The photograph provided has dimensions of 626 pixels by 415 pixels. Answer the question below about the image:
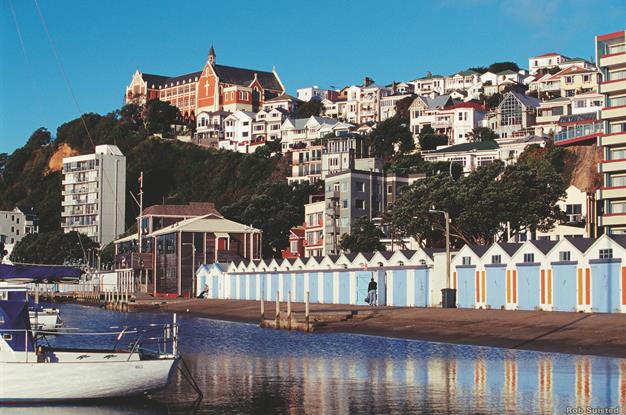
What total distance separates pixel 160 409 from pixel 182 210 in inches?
4851

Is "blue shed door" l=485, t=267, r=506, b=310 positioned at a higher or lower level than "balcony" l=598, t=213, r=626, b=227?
lower

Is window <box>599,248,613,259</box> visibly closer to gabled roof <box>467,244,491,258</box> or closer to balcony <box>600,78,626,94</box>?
gabled roof <box>467,244,491,258</box>

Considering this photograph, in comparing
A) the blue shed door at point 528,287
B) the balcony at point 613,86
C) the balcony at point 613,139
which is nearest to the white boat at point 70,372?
the blue shed door at point 528,287

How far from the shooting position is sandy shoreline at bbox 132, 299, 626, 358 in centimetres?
4147

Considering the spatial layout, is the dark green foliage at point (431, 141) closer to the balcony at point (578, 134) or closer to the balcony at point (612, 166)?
the balcony at point (578, 134)

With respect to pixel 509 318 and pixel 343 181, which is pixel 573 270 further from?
pixel 343 181

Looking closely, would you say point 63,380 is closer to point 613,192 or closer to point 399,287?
point 399,287

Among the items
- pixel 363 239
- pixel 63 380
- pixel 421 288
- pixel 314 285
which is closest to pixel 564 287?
pixel 421 288

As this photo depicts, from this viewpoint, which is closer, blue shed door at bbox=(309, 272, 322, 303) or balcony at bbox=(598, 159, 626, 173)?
blue shed door at bbox=(309, 272, 322, 303)

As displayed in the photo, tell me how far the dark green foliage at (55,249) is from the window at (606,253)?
14760cm

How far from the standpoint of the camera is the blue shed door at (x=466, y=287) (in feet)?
207

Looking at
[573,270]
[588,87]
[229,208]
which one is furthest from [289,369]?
[588,87]

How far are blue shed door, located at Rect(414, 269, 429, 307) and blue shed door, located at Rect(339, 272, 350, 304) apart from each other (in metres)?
9.41

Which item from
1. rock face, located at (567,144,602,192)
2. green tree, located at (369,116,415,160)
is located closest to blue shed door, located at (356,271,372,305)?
rock face, located at (567,144,602,192)
